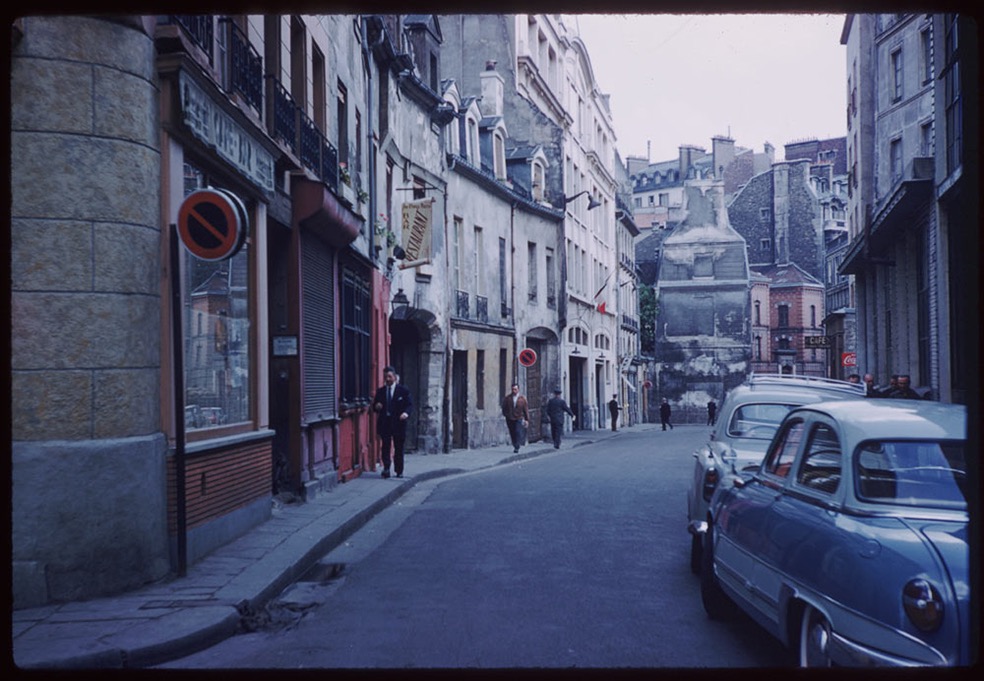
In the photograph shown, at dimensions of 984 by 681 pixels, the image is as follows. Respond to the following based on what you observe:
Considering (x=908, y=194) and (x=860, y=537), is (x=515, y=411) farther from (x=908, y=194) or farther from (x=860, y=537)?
(x=860, y=537)

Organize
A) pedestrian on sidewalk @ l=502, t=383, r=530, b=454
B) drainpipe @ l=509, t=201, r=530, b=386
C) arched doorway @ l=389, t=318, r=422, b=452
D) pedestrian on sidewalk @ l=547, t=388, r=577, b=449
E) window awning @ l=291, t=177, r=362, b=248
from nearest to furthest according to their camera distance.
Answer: window awning @ l=291, t=177, r=362, b=248, arched doorway @ l=389, t=318, r=422, b=452, pedestrian on sidewalk @ l=502, t=383, r=530, b=454, pedestrian on sidewalk @ l=547, t=388, r=577, b=449, drainpipe @ l=509, t=201, r=530, b=386

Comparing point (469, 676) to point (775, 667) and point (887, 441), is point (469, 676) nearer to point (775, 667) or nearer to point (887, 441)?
point (775, 667)

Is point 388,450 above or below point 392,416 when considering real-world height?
below

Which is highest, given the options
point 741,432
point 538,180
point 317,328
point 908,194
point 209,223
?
point 538,180

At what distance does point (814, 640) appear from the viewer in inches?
212

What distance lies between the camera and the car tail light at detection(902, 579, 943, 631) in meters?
A: 4.50

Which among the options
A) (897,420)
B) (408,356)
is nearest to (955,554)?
(897,420)

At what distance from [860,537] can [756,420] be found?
551cm

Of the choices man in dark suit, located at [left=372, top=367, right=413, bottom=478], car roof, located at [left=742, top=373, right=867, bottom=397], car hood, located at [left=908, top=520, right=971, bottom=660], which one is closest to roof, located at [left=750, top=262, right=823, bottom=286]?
man in dark suit, located at [left=372, top=367, right=413, bottom=478]

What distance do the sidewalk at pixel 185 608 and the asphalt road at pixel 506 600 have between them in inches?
6.1

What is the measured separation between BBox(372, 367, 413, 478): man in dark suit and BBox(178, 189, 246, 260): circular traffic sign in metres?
9.91

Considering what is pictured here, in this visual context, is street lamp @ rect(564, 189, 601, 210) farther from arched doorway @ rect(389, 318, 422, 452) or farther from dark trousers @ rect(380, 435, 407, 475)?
dark trousers @ rect(380, 435, 407, 475)

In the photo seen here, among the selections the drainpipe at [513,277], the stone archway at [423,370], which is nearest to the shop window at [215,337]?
the stone archway at [423,370]

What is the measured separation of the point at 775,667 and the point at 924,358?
65.6ft
